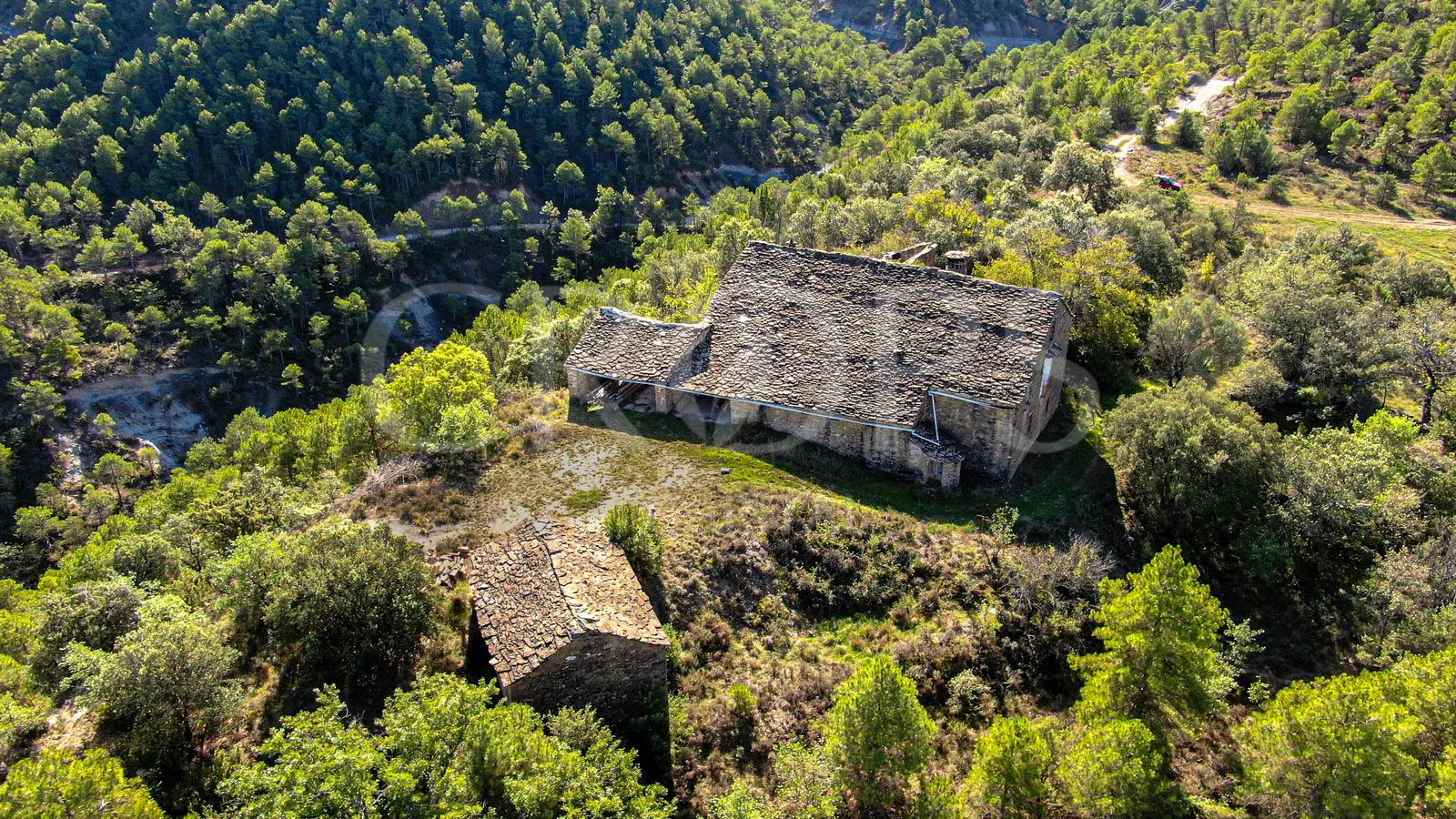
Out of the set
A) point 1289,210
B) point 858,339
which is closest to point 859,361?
point 858,339

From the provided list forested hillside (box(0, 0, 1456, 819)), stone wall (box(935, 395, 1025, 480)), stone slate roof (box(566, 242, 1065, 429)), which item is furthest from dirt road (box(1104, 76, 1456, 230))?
stone wall (box(935, 395, 1025, 480))

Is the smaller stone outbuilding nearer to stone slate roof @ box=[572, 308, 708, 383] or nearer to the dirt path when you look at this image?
stone slate roof @ box=[572, 308, 708, 383]

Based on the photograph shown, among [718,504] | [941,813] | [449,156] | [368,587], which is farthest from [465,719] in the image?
[449,156]

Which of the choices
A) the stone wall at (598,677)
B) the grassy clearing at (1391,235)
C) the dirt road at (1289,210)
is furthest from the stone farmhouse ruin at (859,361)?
the dirt road at (1289,210)

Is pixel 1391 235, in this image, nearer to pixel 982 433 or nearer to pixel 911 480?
pixel 982 433

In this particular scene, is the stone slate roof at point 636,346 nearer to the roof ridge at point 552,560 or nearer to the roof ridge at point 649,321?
the roof ridge at point 649,321

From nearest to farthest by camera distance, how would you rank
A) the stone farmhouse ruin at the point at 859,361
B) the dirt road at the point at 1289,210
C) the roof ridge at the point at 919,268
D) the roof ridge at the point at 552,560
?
the roof ridge at the point at 552,560 < the stone farmhouse ruin at the point at 859,361 < the roof ridge at the point at 919,268 < the dirt road at the point at 1289,210

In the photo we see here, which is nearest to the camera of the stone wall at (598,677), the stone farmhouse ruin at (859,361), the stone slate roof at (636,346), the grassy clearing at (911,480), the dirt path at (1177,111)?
the stone wall at (598,677)
